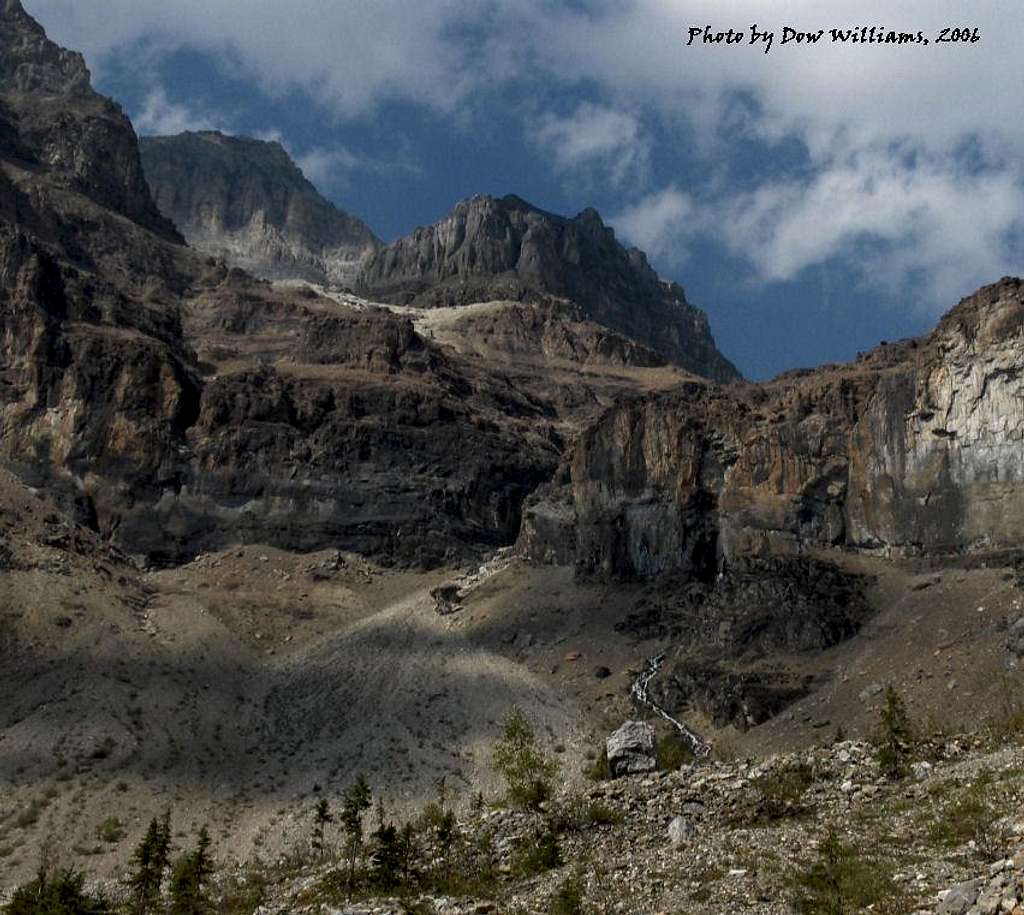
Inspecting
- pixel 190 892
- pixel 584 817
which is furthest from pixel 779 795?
pixel 190 892

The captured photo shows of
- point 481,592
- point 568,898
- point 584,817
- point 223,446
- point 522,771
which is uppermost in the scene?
point 223,446

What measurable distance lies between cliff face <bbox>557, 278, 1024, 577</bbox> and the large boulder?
51519mm

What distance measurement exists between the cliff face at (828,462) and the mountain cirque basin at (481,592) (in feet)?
0.87

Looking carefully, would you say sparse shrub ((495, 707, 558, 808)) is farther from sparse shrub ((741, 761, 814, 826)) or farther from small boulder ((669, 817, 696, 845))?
sparse shrub ((741, 761, 814, 826))

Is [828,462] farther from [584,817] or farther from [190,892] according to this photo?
[190,892]

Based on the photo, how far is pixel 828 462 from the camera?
4080 inches

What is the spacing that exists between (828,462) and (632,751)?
205ft

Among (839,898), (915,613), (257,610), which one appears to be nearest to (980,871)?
(839,898)

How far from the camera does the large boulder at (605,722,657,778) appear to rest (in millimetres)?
45062

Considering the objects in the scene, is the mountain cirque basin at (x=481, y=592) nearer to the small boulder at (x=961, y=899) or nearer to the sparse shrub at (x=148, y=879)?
the small boulder at (x=961, y=899)

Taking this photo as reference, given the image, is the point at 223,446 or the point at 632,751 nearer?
the point at 632,751

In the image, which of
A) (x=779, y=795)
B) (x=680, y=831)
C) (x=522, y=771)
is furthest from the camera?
(x=522, y=771)

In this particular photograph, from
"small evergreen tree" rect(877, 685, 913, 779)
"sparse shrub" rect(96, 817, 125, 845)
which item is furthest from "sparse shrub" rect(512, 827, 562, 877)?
"sparse shrub" rect(96, 817, 125, 845)

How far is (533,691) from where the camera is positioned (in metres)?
91.0
